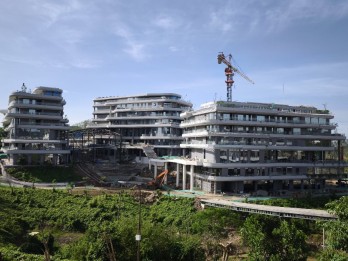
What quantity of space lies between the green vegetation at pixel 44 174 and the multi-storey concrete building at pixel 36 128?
420 cm

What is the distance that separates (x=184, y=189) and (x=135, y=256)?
38.9 metres

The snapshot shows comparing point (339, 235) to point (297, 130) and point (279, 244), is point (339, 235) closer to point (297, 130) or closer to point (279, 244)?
point (279, 244)

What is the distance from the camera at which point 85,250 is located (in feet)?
101

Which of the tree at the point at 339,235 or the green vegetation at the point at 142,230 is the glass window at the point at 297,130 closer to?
the green vegetation at the point at 142,230

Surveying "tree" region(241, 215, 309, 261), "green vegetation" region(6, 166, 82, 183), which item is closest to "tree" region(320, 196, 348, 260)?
"tree" region(241, 215, 309, 261)

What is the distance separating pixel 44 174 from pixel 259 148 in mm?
44781

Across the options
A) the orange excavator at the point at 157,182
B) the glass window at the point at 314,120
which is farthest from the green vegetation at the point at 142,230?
the glass window at the point at 314,120

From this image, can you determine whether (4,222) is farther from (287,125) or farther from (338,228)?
(287,125)

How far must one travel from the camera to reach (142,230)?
3397 cm

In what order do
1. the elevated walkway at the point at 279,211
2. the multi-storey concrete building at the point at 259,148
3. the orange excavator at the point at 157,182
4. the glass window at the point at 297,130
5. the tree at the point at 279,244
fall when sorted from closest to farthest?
the tree at the point at 279,244
the elevated walkway at the point at 279,211
the multi-storey concrete building at the point at 259,148
the orange excavator at the point at 157,182
the glass window at the point at 297,130

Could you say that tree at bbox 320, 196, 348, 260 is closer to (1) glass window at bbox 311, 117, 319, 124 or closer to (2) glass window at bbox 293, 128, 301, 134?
(2) glass window at bbox 293, 128, 301, 134

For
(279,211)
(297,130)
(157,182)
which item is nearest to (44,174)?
(157,182)

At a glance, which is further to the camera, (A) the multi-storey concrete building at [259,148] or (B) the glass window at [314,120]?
(B) the glass window at [314,120]

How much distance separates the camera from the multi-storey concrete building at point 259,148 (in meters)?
64.2
